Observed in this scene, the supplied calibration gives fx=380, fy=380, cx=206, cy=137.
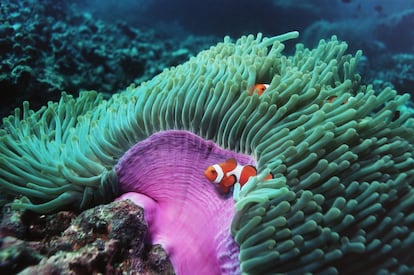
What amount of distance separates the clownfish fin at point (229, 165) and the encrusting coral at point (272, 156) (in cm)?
8

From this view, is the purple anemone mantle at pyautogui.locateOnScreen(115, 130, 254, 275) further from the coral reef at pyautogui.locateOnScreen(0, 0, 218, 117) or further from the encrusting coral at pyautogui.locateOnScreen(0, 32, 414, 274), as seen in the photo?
the coral reef at pyautogui.locateOnScreen(0, 0, 218, 117)

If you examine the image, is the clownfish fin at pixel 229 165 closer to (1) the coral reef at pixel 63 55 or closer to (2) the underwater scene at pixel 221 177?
(2) the underwater scene at pixel 221 177

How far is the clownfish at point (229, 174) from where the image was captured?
6.08ft

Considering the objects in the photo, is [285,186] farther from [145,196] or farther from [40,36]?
[40,36]

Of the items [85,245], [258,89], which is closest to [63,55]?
[258,89]

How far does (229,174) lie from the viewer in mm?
1854

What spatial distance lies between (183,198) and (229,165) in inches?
12.7

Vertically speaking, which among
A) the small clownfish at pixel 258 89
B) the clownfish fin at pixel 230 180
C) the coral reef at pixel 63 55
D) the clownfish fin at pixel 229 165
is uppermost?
the coral reef at pixel 63 55

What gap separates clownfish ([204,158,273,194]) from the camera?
1.85 m

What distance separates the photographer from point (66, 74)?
17.5 ft

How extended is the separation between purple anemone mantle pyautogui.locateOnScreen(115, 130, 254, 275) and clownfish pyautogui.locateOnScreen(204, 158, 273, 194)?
0.19 ft

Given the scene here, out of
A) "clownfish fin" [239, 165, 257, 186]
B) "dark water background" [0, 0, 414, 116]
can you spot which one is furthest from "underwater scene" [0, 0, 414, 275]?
"dark water background" [0, 0, 414, 116]

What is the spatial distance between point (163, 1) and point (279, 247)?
39.0ft

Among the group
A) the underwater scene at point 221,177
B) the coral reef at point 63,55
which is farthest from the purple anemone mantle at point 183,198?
the coral reef at point 63,55
